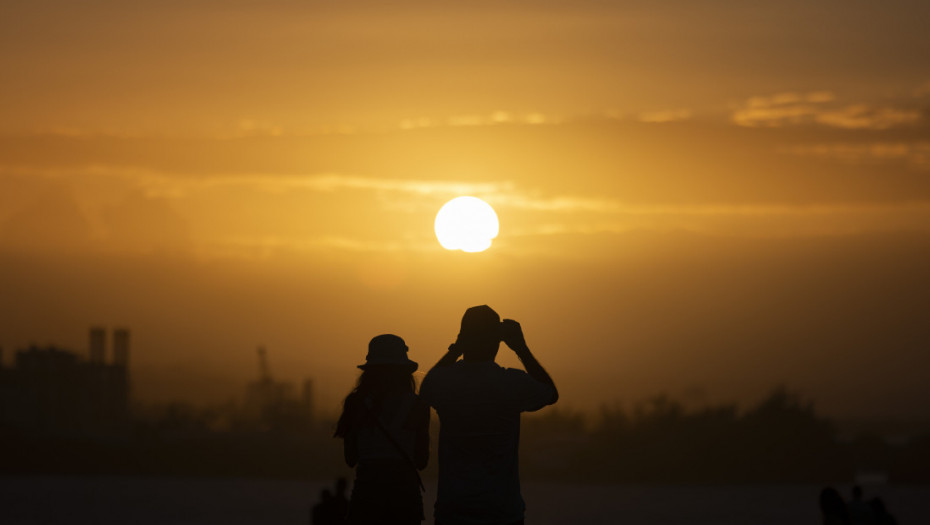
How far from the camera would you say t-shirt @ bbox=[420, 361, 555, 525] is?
8234 millimetres

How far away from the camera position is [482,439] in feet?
→ 27.4

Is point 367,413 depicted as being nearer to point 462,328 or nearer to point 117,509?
point 462,328

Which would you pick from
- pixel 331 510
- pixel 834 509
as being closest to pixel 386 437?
pixel 331 510

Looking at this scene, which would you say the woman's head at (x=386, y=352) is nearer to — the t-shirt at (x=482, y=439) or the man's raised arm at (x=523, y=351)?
the t-shirt at (x=482, y=439)

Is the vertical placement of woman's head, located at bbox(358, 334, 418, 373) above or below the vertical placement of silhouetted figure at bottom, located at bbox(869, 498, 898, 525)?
above

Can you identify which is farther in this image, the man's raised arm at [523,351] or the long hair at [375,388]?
the long hair at [375,388]

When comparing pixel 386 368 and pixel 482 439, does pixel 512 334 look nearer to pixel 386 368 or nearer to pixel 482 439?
pixel 482 439

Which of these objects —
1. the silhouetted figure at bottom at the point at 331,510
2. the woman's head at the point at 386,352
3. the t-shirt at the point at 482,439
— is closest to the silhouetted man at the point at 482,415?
the t-shirt at the point at 482,439

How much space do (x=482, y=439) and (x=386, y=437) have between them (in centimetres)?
104

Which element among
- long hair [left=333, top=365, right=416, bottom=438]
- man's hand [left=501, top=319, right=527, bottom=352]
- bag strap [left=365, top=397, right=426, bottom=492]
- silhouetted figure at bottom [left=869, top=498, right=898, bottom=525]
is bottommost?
silhouetted figure at bottom [left=869, top=498, right=898, bottom=525]

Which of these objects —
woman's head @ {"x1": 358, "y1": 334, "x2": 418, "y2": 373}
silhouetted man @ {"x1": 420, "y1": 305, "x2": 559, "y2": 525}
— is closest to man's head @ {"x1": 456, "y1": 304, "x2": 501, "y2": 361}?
silhouetted man @ {"x1": 420, "y1": 305, "x2": 559, "y2": 525}

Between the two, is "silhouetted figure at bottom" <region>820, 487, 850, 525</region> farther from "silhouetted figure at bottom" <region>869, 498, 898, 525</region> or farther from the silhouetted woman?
the silhouetted woman

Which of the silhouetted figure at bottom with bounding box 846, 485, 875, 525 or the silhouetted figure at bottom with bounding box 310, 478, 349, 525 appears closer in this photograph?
the silhouetted figure at bottom with bounding box 846, 485, 875, 525

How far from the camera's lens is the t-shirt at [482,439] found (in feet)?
27.0
